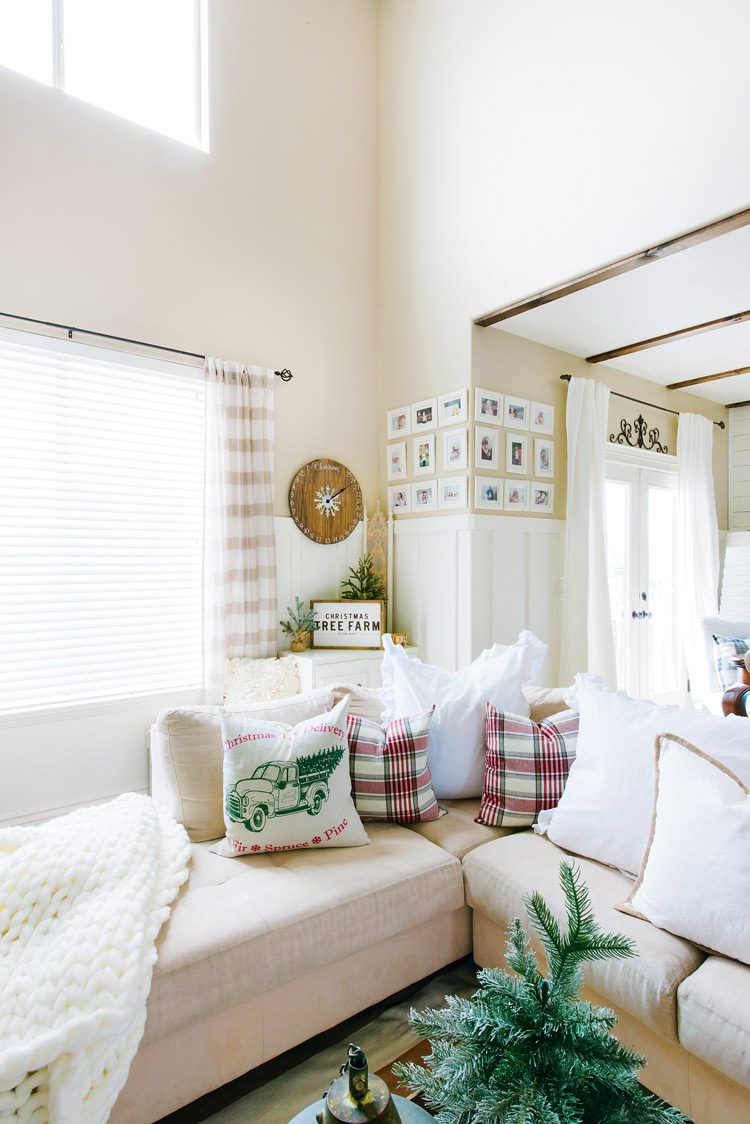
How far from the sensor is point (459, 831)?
1.95 meters

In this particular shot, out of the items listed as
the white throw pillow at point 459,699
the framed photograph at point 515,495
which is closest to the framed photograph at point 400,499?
the framed photograph at point 515,495

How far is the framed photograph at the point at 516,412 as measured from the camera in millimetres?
3734

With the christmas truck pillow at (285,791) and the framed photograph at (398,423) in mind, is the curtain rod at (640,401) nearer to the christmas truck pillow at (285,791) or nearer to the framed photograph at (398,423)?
the framed photograph at (398,423)

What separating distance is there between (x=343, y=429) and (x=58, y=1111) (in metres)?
3.52

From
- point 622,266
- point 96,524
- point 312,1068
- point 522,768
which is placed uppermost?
point 622,266

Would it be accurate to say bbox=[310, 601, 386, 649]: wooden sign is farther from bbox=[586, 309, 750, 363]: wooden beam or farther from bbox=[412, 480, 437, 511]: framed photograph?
bbox=[586, 309, 750, 363]: wooden beam

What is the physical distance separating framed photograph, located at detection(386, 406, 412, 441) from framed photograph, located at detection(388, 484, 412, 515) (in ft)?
1.13

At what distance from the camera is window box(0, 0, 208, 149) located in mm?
3047

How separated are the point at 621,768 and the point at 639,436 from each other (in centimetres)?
360

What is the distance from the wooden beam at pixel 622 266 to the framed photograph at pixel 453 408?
1.38 feet

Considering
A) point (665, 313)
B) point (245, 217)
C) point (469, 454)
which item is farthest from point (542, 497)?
point (245, 217)

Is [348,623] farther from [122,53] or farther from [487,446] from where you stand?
[122,53]

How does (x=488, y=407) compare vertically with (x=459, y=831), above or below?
above

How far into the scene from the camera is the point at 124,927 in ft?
4.27
